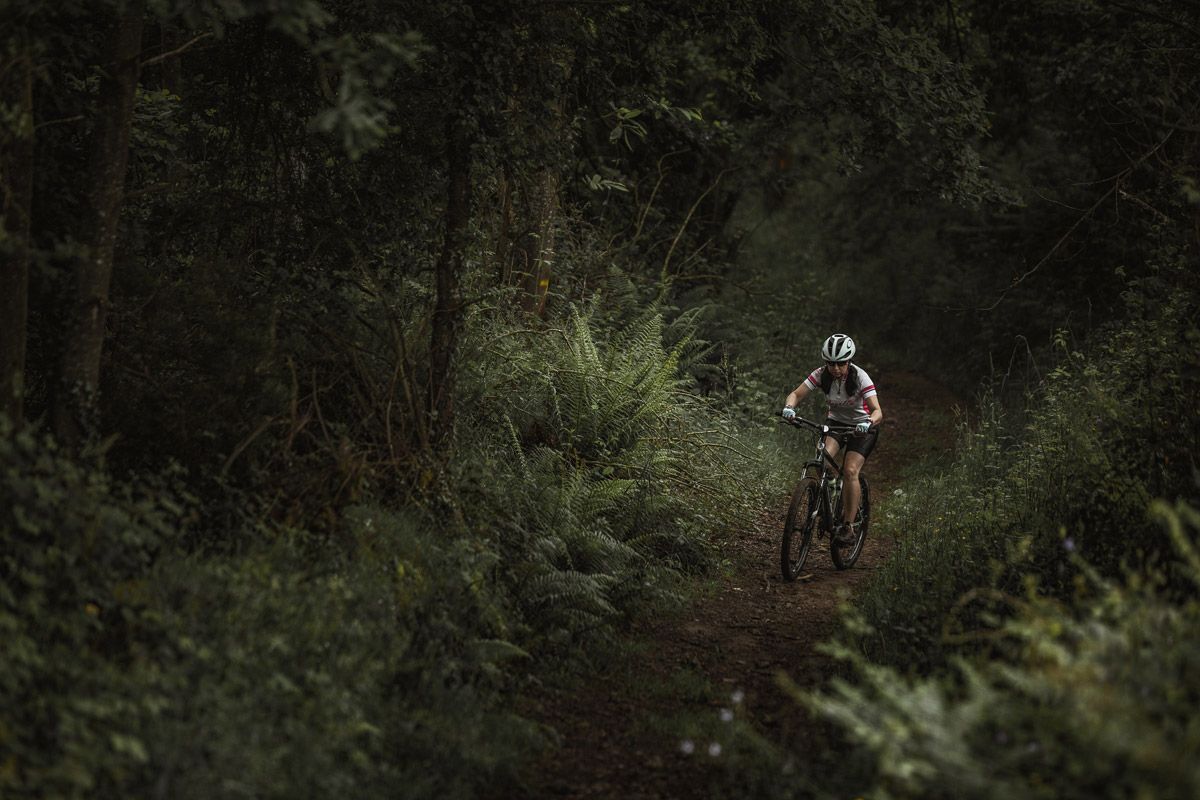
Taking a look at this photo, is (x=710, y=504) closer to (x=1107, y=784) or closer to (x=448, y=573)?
(x=448, y=573)

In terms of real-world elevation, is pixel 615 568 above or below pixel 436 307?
below

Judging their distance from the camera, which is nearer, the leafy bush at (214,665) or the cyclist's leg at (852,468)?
the leafy bush at (214,665)

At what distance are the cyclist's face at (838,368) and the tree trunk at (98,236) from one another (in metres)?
6.34

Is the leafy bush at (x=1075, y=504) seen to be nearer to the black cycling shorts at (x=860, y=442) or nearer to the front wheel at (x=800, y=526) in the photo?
the front wheel at (x=800, y=526)

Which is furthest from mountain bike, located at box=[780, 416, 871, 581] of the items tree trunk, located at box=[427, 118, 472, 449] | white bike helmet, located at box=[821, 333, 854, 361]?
tree trunk, located at box=[427, 118, 472, 449]

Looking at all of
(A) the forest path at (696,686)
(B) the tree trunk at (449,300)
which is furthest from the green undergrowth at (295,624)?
(B) the tree trunk at (449,300)

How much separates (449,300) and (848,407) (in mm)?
4370

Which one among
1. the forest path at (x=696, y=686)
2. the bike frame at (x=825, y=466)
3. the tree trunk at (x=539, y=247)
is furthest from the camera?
the tree trunk at (x=539, y=247)

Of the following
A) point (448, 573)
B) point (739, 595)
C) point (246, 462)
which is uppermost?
point (246, 462)

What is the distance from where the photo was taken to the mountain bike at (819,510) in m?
9.48

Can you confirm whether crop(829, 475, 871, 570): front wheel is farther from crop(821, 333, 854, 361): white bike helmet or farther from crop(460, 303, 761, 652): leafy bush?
crop(821, 333, 854, 361): white bike helmet

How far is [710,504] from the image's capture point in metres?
10.7

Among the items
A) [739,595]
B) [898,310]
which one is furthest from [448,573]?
[898,310]

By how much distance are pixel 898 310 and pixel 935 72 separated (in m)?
17.1
